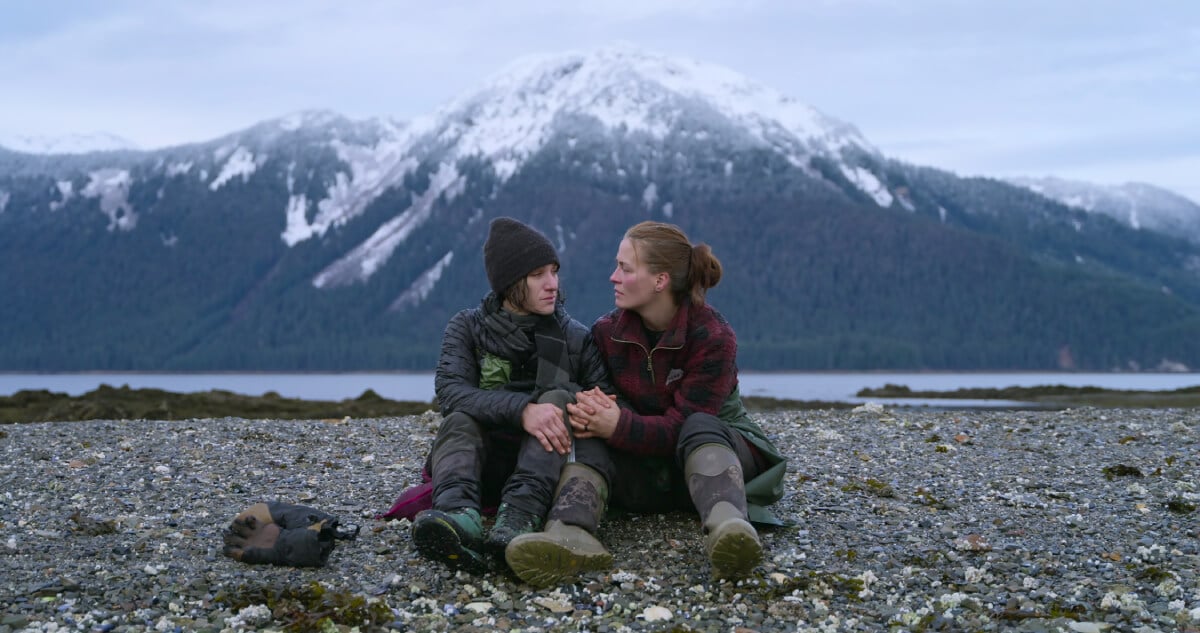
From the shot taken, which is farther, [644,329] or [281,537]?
[644,329]

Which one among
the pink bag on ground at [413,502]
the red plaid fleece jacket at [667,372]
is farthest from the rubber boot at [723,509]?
the pink bag on ground at [413,502]

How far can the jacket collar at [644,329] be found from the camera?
22.9 ft

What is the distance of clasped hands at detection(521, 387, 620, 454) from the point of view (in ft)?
21.7

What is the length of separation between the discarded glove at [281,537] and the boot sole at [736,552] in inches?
99.5

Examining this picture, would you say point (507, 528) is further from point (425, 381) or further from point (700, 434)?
point (425, 381)

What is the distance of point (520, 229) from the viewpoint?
7.20 meters

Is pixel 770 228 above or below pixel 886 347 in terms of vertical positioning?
above

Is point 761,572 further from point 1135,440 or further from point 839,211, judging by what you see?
point 839,211

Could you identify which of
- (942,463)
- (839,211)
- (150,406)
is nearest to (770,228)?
(839,211)

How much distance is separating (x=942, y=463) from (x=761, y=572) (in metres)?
5.16

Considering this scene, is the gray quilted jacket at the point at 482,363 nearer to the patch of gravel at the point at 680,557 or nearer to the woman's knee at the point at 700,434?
the woman's knee at the point at 700,434

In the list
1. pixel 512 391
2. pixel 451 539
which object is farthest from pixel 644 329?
pixel 451 539

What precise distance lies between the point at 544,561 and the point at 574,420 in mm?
1052

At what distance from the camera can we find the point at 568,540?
617cm
